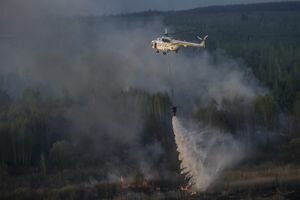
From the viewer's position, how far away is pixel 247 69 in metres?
116

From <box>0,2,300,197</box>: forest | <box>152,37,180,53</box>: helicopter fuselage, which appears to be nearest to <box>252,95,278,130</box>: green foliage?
<box>0,2,300,197</box>: forest

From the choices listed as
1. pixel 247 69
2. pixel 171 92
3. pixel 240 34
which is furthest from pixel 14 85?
pixel 240 34

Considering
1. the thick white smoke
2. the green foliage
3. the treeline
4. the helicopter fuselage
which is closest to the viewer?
the helicopter fuselage

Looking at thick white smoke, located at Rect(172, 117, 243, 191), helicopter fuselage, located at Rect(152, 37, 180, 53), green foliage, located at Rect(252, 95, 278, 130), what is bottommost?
thick white smoke, located at Rect(172, 117, 243, 191)

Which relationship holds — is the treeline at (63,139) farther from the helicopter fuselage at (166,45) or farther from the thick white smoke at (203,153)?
the helicopter fuselage at (166,45)

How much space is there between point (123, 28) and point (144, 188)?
2305 inches

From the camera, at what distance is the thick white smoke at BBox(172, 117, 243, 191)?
75.0 m

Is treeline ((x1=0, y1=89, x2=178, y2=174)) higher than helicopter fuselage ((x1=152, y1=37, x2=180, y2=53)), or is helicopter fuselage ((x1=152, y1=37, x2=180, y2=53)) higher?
helicopter fuselage ((x1=152, y1=37, x2=180, y2=53))

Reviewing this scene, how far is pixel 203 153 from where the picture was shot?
79.6 metres

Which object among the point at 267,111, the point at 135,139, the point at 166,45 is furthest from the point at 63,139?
the point at 166,45

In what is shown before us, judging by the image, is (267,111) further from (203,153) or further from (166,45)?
(166,45)

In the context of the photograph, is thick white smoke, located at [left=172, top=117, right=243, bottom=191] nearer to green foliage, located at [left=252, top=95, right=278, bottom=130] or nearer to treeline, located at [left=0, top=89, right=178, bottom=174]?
treeline, located at [left=0, top=89, right=178, bottom=174]

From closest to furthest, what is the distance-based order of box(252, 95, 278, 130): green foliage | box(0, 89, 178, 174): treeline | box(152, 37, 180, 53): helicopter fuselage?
box(152, 37, 180, 53): helicopter fuselage, box(0, 89, 178, 174): treeline, box(252, 95, 278, 130): green foliage

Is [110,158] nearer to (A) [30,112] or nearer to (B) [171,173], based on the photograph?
(B) [171,173]
